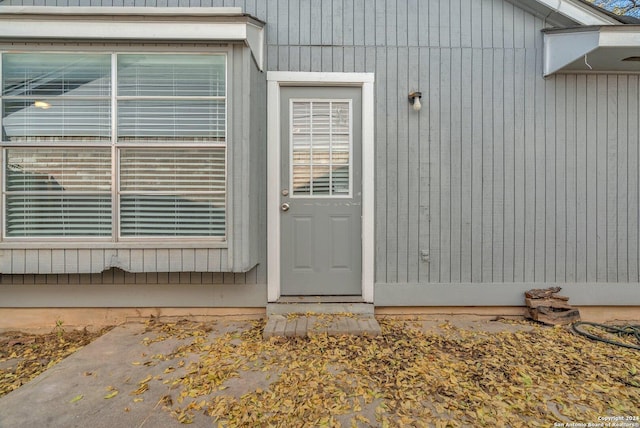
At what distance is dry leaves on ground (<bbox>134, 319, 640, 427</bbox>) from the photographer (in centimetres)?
160

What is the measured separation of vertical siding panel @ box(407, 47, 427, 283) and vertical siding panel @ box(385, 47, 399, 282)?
127mm

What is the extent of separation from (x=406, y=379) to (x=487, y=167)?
2.12 metres

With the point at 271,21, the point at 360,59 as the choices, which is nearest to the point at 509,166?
the point at 360,59

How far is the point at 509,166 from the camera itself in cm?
293

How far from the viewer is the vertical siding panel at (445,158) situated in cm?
293

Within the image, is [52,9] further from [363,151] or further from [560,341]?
[560,341]

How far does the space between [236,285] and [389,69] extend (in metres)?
2.54

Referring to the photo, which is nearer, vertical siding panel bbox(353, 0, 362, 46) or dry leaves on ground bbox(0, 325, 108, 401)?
dry leaves on ground bbox(0, 325, 108, 401)

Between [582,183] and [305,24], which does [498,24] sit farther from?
[305,24]

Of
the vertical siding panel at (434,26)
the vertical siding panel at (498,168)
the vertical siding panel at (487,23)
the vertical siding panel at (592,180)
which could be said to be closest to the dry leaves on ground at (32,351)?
the vertical siding panel at (498,168)

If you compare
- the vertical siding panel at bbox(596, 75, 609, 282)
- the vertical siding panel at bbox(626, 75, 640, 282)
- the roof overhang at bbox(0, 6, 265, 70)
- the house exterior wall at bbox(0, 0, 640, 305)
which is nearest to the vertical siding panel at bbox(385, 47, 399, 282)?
the house exterior wall at bbox(0, 0, 640, 305)

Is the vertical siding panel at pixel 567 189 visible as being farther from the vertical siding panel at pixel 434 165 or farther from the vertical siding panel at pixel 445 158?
the vertical siding panel at pixel 434 165

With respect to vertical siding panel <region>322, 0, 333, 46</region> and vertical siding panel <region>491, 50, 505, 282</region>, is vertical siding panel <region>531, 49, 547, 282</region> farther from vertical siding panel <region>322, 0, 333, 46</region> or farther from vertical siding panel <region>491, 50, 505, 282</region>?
vertical siding panel <region>322, 0, 333, 46</region>

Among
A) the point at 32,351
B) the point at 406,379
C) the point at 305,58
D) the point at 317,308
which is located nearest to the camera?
the point at 406,379
